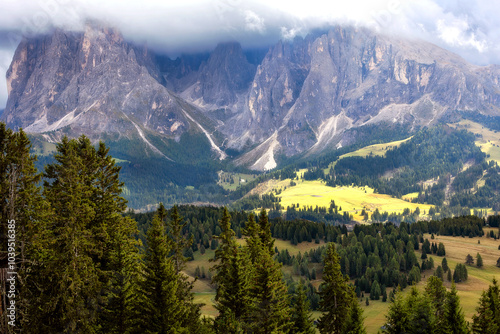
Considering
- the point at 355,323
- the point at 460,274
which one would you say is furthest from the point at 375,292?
the point at 355,323

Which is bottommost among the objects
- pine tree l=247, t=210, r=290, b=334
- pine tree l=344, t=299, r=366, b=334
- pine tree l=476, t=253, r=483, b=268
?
pine tree l=476, t=253, r=483, b=268

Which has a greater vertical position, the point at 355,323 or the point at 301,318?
the point at 301,318

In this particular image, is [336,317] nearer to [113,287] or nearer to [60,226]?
[113,287]

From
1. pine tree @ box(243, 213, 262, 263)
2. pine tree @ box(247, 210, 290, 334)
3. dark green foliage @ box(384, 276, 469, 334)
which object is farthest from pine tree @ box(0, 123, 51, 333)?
dark green foliage @ box(384, 276, 469, 334)

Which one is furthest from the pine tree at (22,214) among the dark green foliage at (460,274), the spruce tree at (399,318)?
the dark green foliage at (460,274)

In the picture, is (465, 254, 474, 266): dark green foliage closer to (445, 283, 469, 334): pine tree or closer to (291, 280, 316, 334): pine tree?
(445, 283, 469, 334): pine tree

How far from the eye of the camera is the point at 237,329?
34.0m

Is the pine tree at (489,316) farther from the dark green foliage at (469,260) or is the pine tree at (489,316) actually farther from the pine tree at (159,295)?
the dark green foliage at (469,260)

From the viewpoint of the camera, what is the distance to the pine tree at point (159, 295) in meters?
30.4

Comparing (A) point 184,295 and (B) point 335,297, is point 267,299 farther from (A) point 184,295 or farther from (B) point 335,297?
(B) point 335,297

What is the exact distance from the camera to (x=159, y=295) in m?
30.9

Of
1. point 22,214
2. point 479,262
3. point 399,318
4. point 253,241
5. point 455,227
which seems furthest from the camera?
point 455,227

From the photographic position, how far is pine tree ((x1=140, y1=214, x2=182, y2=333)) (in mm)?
30438

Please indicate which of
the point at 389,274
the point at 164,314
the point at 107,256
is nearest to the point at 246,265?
the point at 164,314
